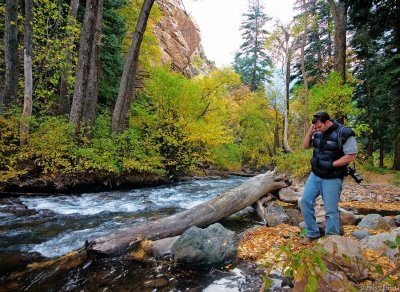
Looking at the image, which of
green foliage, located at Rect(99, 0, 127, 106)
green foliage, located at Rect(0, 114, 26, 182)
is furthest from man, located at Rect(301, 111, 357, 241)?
green foliage, located at Rect(99, 0, 127, 106)

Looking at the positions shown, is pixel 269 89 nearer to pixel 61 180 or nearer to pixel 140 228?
pixel 61 180

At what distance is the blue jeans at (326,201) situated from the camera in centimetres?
391

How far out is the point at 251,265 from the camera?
388 cm

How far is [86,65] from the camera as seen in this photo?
417 inches

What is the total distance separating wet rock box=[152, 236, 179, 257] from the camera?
13.7ft

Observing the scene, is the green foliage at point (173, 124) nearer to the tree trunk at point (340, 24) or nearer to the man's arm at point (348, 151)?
the tree trunk at point (340, 24)

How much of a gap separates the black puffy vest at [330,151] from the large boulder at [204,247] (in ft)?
5.74

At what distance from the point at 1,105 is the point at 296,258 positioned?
417 inches

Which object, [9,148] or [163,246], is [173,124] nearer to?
[9,148]

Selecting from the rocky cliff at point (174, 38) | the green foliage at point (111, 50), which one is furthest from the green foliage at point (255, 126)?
the green foliage at point (111, 50)

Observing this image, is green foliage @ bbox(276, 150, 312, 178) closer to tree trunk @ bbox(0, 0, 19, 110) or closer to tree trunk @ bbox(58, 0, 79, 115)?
tree trunk @ bbox(58, 0, 79, 115)

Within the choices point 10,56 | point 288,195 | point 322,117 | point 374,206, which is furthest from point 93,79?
point 374,206

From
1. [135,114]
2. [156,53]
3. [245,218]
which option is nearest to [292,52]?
[156,53]

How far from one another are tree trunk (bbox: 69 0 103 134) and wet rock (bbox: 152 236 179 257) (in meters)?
7.23
